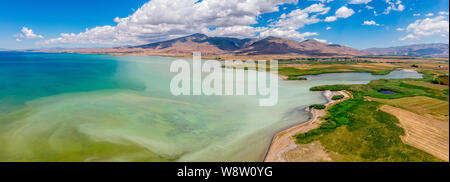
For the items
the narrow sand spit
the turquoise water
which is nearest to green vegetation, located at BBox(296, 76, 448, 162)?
the narrow sand spit

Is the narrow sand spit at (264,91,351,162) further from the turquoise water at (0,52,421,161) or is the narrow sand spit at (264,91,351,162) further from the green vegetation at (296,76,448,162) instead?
the turquoise water at (0,52,421,161)

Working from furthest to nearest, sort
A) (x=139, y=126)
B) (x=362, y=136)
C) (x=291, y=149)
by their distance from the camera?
1. (x=139, y=126)
2. (x=362, y=136)
3. (x=291, y=149)

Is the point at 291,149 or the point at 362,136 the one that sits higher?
the point at 362,136

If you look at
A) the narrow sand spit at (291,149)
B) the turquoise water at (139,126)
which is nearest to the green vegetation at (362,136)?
the narrow sand spit at (291,149)

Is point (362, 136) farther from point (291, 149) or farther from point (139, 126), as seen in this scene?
point (139, 126)

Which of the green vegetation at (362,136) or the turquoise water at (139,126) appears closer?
the green vegetation at (362,136)

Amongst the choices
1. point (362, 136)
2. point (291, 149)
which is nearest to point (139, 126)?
point (291, 149)

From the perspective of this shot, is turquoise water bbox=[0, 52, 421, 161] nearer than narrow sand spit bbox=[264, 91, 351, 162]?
No

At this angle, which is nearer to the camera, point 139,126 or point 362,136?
point 362,136

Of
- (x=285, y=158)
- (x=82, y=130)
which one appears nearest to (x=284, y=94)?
(x=285, y=158)

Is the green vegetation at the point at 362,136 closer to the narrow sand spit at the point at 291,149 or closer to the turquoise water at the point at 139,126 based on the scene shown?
the narrow sand spit at the point at 291,149
